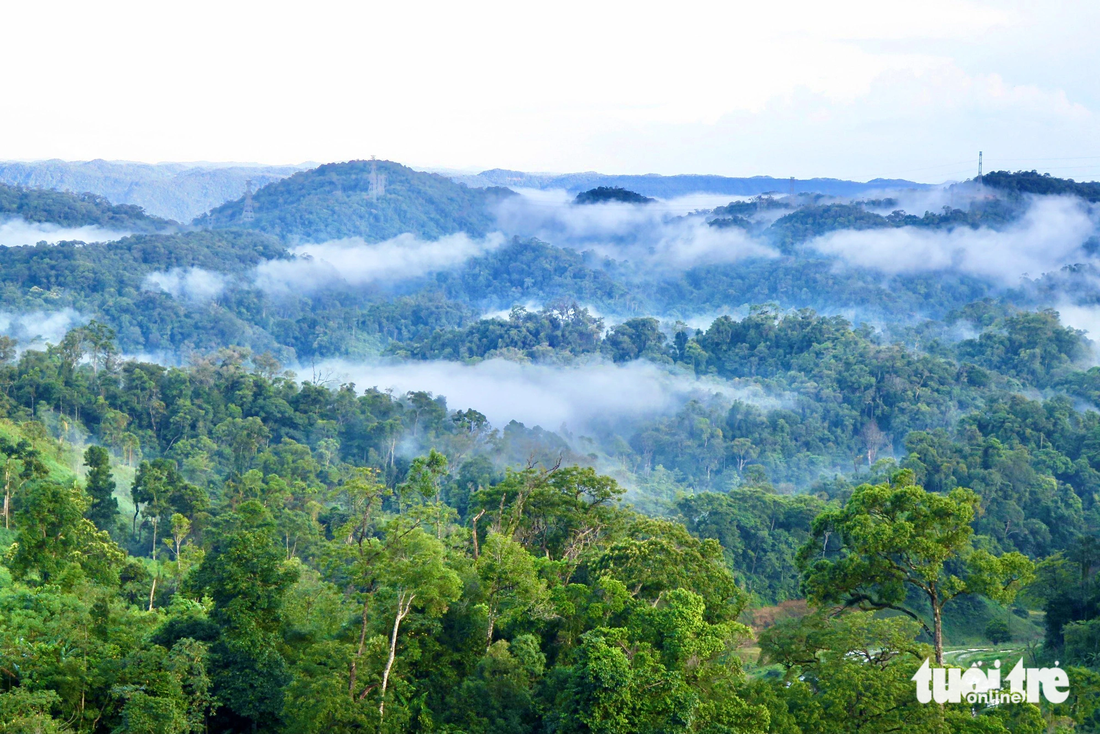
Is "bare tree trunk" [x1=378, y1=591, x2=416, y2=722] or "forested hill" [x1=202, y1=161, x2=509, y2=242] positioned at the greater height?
"forested hill" [x1=202, y1=161, x2=509, y2=242]

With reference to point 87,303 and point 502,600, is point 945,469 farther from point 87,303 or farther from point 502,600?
point 87,303

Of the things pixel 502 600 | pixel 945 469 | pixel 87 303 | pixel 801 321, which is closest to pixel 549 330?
pixel 801 321

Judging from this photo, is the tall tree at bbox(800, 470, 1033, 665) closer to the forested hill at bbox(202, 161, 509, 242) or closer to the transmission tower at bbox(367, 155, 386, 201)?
the forested hill at bbox(202, 161, 509, 242)

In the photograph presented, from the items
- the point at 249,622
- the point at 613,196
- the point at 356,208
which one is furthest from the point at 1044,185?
the point at 249,622

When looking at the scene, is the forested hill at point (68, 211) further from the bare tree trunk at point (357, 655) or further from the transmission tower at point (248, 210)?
the bare tree trunk at point (357, 655)

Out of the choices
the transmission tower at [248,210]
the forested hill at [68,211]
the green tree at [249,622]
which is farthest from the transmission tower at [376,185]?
the green tree at [249,622]

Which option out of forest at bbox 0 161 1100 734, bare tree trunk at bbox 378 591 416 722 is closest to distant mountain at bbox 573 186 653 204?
forest at bbox 0 161 1100 734
